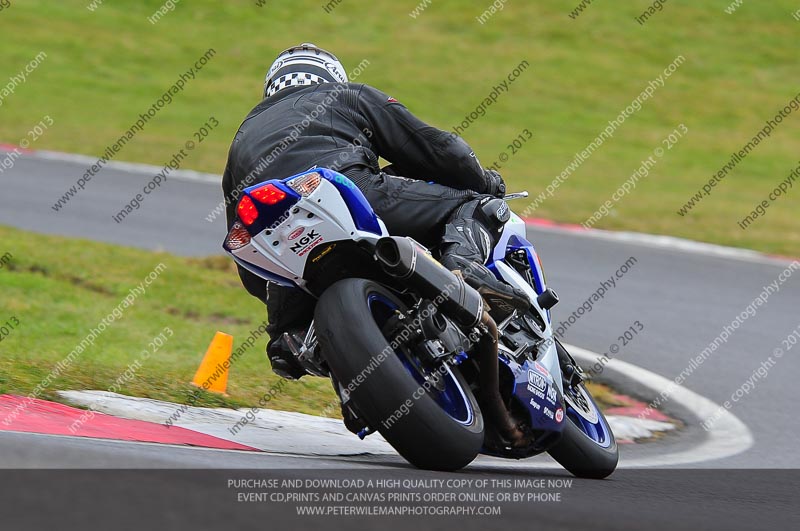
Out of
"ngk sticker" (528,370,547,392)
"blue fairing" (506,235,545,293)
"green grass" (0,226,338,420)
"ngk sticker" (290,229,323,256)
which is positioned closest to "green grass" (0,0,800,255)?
"green grass" (0,226,338,420)

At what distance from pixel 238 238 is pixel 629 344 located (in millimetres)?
4877

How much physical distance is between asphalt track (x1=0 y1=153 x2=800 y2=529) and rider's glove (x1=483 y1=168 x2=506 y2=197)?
1.18 m

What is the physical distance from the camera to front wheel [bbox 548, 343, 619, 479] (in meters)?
4.91

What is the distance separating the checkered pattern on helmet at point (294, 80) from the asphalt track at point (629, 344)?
61.4 inches

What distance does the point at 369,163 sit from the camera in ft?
15.5

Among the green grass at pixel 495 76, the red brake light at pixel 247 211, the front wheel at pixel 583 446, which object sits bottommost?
the green grass at pixel 495 76

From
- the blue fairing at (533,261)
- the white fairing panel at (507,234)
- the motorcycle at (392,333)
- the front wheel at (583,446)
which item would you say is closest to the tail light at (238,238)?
the motorcycle at (392,333)

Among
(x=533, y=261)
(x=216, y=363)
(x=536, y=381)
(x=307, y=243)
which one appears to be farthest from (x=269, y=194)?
(x=216, y=363)

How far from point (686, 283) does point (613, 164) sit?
864cm

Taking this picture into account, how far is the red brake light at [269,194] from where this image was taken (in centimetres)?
412

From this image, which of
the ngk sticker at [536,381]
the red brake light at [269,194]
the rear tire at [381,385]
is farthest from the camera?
the ngk sticker at [536,381]

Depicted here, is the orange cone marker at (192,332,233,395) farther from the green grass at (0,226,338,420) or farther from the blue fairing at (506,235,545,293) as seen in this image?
the blue fairing at (506,235,545,293)

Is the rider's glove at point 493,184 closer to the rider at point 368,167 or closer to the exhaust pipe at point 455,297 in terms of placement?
the rider at point 368,167

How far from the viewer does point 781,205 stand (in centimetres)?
1650
